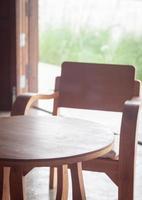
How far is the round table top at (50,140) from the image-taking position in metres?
1.52

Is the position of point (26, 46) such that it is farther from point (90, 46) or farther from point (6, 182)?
point (90, 46)

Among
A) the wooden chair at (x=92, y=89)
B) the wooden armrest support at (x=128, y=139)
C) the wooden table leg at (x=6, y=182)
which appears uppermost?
the wooden chair at (x=92, y=89)

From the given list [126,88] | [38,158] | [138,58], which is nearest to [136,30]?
[138,58]

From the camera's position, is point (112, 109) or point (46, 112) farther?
point (46, 112)

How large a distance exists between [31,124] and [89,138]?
341 mm

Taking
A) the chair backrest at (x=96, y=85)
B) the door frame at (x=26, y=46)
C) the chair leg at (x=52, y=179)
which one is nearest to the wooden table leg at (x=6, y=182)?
the chair leg at (x=52, y=179)

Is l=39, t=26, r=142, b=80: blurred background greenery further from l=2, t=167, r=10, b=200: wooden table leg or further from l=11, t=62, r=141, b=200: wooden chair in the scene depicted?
l=2, t=167, r=10, b=200: wooden table leg

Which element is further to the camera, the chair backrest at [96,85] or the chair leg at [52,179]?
the chair leg at [52,179]

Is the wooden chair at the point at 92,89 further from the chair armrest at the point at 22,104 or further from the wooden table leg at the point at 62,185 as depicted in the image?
the wooden table leg at the point at 62,185

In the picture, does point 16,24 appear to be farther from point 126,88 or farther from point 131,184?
point 131,184

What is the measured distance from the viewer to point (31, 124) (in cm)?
195

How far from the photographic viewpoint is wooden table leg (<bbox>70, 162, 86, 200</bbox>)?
78.9 inches

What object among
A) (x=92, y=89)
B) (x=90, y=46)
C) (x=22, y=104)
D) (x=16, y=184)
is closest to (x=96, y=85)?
(x=92, y=89)

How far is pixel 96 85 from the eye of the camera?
95.7 inches
